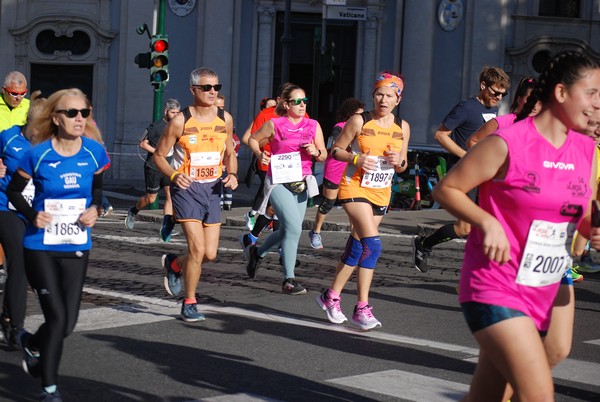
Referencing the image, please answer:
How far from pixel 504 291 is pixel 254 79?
29.9 metres

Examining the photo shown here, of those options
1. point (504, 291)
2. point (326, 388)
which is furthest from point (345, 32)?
point (504, 291)

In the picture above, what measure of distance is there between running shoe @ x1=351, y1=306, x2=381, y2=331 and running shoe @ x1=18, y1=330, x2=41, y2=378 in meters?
2.99

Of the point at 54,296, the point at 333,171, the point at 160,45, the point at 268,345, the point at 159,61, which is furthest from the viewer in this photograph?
the point at 159,61

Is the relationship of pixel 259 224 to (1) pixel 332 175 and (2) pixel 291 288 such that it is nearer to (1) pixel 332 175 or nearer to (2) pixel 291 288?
(2) pixel 291 288

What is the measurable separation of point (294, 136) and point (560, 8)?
82.3 feet

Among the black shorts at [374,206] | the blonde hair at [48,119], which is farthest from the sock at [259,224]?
the blonde hair at [48,119]

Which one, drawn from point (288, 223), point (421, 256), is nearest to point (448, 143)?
point (288, 223)

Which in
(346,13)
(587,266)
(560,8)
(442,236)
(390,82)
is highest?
(560,8)

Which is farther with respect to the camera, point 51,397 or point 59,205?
point 59,205

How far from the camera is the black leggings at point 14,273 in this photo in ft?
25.4

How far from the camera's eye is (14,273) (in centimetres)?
781

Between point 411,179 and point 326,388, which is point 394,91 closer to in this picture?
point 326,388

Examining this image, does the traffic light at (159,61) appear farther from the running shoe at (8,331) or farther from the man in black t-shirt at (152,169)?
the running shoe at (8,331)

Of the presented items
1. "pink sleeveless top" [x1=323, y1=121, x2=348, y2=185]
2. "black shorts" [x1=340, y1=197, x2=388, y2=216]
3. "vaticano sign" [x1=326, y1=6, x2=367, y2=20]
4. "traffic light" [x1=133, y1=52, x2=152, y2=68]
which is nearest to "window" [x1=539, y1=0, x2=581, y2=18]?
"vaticano sign" [x1=326, y1=6, x2=367, y2=20]
